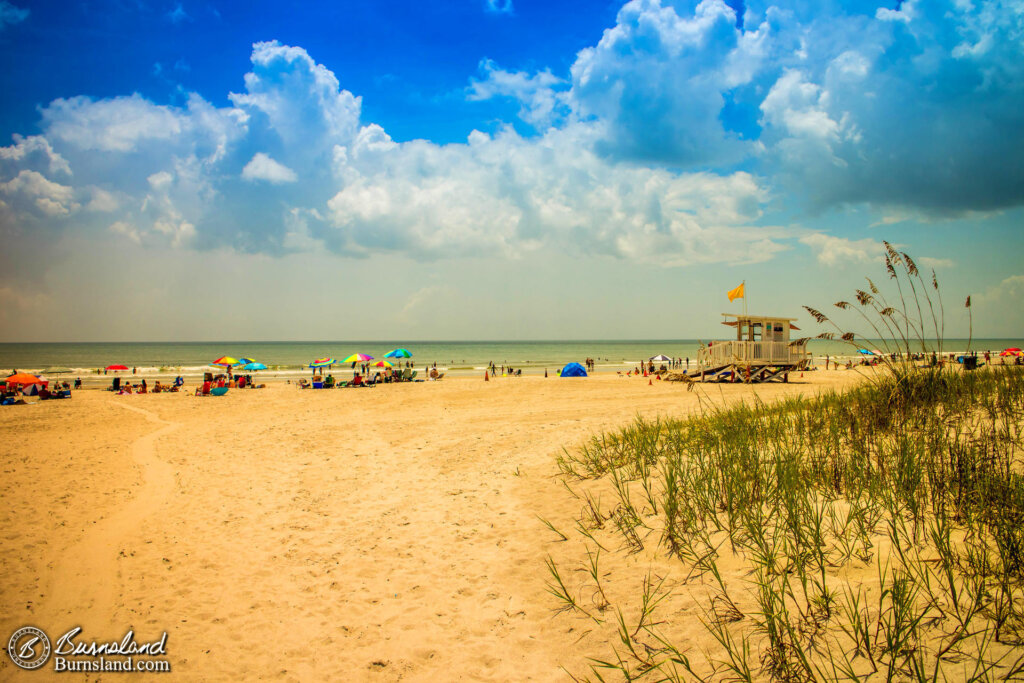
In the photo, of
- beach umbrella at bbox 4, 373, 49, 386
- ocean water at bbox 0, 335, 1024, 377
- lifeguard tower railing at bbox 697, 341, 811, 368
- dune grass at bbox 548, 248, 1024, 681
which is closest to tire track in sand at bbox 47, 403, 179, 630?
dune grass at bbox 548, 248, 1024, 681

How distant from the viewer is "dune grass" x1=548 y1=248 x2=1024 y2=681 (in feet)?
9.48

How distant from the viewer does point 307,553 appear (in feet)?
19.9

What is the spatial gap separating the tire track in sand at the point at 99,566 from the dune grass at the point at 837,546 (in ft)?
16.6

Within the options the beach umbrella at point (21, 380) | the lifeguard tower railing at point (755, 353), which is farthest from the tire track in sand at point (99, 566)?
the lifeguard tower railing at point (755, 353)

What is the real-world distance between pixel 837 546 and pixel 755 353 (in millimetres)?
22583

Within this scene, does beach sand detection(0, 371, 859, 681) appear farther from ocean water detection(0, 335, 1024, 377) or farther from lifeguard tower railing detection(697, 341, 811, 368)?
lifeguard tower railing detection(697, 341, 811, 368)

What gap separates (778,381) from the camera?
25.5 meters

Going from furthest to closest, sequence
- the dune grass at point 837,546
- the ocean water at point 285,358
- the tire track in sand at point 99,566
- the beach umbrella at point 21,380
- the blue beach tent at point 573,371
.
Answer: the ocean water at point 285,358, the blue beach tent at point 573,371, the beach umbrella at point 21,380, the tire track in sand at point 99,566, the dune grass at point 837,546

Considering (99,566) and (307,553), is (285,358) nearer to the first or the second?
(99,566)

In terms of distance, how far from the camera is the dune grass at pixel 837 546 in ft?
9.48

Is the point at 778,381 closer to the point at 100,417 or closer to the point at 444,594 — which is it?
the point at 444,594

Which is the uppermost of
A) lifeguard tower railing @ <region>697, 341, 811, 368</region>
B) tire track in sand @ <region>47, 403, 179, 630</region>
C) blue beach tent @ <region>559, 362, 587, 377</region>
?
lifeguard tower railing @ <region>697, 341, 811, 368</region>

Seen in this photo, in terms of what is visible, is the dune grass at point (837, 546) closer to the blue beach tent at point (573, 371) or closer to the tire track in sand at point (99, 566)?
the tire track in sand at point (99, 566)

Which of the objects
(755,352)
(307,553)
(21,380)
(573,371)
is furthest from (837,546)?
(21,380)
